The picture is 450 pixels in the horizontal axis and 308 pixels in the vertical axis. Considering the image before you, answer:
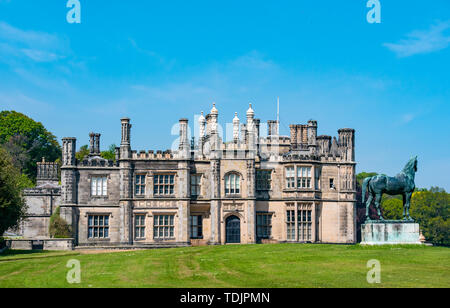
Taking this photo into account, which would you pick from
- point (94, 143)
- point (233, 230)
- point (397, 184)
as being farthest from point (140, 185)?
point (397, 184)

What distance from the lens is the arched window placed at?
5675 cm

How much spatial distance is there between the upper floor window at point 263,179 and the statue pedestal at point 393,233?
59.1ft

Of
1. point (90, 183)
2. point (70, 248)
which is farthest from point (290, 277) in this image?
point (90, 183)

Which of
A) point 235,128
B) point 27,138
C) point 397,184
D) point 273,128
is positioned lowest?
point 397,184

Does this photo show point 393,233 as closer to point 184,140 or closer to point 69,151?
point 184,140

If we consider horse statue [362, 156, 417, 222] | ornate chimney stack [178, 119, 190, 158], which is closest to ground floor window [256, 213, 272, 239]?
ornate chimney stack [178, 119, 190, 158]

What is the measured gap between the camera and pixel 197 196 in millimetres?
57188

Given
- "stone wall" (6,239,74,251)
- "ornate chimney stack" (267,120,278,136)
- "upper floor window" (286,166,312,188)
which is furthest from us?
"ornate chimney stack" (267,120,278,136)

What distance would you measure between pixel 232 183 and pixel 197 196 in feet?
10.6

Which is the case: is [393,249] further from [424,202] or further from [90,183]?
[424,202]

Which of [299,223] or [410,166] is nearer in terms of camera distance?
[410,166]

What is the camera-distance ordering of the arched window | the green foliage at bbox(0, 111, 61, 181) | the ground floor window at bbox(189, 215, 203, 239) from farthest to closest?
the green foliage at bbox(0, 111, 61, 181)
the ground floor window at bbox(189, 215, 203, 239)
the arched window

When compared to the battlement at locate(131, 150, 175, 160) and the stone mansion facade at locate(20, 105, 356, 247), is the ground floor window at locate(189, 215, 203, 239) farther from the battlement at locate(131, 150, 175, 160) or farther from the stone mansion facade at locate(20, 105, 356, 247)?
the battlement at locate(131, 150, 175, 160)

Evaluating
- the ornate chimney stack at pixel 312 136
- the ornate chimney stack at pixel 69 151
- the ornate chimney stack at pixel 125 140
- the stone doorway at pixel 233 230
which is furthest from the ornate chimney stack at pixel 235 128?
the ornate chimney stack at pixel 69 151
